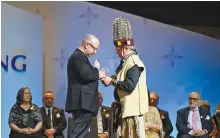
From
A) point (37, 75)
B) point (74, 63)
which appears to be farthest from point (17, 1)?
point (74, 63)

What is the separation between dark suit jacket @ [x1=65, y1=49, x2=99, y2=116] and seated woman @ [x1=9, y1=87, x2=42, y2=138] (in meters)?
2.04

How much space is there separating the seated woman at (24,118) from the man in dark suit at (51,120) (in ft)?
0.68

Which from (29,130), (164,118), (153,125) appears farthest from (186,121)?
(29,130)

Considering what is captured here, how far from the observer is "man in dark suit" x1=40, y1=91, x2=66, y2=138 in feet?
21.9

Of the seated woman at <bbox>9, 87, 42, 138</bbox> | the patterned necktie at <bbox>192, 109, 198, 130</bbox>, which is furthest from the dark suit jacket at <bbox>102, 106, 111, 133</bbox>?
the patterned necktie at <bbox>192, 109, 198, 130</bbox>

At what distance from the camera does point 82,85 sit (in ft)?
14.5

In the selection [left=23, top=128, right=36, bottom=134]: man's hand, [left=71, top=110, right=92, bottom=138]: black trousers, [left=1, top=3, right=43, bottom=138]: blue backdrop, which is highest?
[left=1, top=3, right=43, bottom=138]: blue backdrop

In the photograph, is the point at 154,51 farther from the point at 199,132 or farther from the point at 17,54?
the point at 17,54

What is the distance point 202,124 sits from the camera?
260 inches

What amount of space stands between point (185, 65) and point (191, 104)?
1.17 metres

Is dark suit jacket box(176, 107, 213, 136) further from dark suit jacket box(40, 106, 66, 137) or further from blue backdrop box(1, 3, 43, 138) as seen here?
blue backdrop box(1, 3, 43, 138)

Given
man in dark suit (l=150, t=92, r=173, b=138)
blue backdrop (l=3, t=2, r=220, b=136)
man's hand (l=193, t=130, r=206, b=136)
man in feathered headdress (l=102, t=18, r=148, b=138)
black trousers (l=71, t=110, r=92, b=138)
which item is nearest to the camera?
man in feathered headdress (l=102, t=18, r=148, b=138)

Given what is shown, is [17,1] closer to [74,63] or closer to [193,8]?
[193,8]

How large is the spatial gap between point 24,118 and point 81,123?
2.21 m
